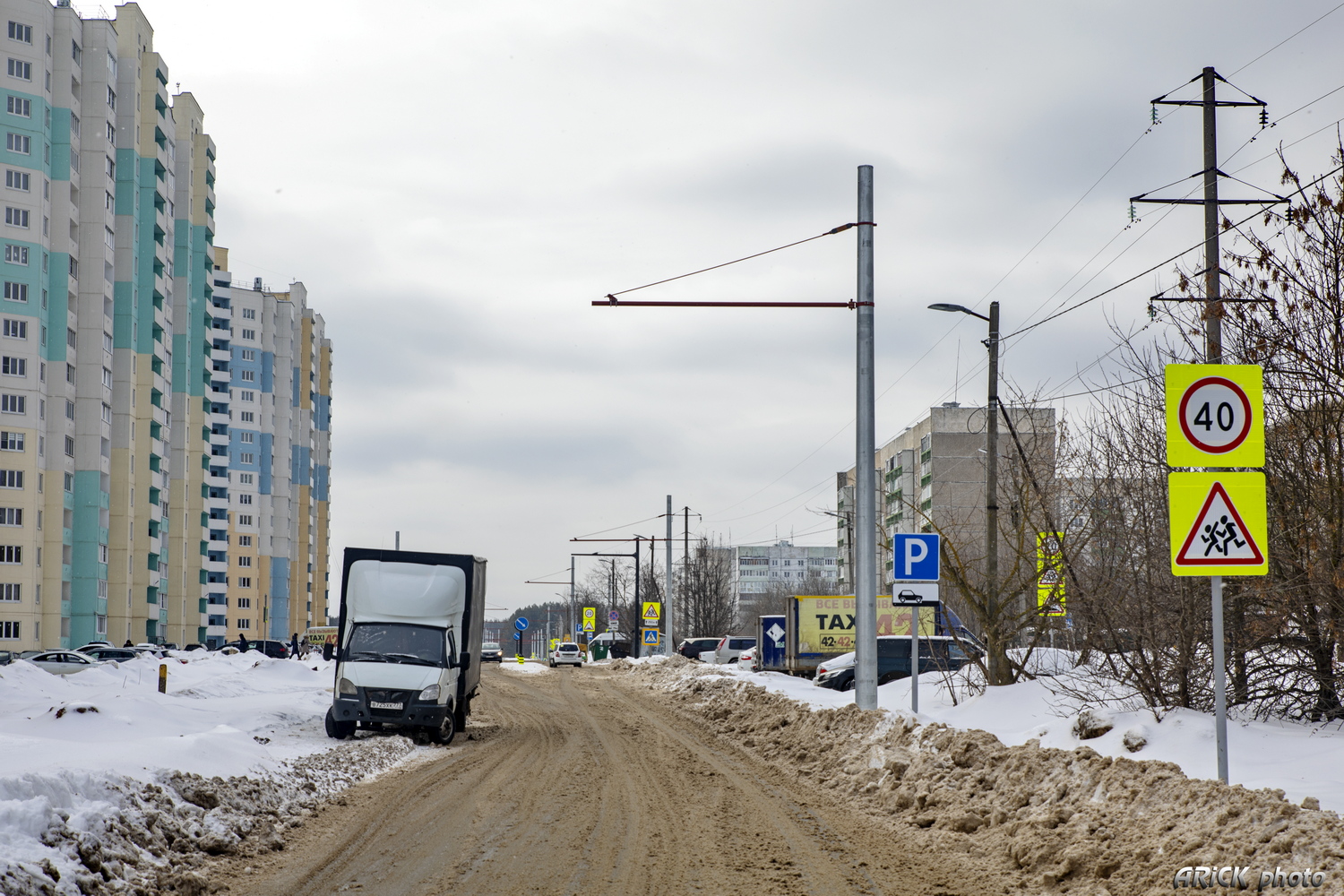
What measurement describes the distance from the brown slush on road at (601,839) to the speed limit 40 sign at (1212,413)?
3.53 meters

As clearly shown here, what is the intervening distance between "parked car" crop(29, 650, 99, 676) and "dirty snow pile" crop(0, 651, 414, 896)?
3226cm

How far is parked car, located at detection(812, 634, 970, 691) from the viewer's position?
102 feet

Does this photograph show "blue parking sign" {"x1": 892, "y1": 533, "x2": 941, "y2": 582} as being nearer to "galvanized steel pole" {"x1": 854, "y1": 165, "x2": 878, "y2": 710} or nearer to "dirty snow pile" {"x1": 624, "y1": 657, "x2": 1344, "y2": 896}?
"galvanized steel pole" {"x1": 854, "y1": 165, "x2": 878, "y2": 710}

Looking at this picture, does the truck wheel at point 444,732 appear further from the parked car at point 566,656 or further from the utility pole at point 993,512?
the parked car at point 566,656

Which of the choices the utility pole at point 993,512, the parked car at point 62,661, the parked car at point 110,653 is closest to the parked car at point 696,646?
the parked car at point 110,653

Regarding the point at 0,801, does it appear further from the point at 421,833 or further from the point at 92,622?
the point at 92,622

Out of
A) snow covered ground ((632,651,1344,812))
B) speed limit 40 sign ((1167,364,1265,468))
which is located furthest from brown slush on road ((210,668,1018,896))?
speed limit 40 sign ((1167,364,1265,468))

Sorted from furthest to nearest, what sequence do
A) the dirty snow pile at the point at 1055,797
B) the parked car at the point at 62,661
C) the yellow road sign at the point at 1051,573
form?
1. the parked car at the point at 62,661
2. the yellow road sign at the point at 1051,573
3. the dirty snow pile at the point at 1055,797

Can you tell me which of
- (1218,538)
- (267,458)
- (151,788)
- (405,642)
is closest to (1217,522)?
(1218,538)

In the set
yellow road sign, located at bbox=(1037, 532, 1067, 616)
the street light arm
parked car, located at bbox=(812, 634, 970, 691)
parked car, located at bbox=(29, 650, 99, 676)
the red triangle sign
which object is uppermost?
the street light arm

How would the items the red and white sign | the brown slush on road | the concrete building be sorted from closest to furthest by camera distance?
the brown slush on road < the red and white sign < the concrete building

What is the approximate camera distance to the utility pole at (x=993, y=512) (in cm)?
2091

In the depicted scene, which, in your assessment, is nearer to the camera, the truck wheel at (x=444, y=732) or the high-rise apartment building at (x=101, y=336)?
the truck wheel at (x=444, y=732)

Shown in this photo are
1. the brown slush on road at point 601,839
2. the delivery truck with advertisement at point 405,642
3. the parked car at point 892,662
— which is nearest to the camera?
the brown slush on road at point 601,839
